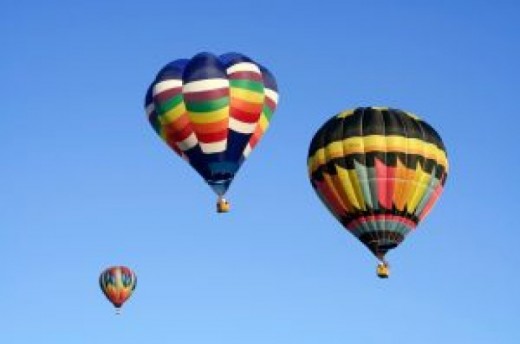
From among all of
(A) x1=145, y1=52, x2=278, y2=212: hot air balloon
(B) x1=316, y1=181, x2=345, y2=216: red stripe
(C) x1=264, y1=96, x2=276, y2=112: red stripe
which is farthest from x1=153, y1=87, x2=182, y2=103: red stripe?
(B) x1=316, y1=181, x2=345, y2=216: red stripe

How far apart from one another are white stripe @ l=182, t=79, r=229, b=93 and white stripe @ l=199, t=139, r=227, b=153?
6.43ft

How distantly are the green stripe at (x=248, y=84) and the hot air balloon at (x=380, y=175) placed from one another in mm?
3670

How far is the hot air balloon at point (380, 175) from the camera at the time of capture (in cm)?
4200

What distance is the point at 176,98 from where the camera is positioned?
44.9 meters

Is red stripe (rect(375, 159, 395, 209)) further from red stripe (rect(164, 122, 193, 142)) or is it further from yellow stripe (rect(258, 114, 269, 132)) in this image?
red stripe (rect(164, 122, 193, 142))

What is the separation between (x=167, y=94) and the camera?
4506 cm

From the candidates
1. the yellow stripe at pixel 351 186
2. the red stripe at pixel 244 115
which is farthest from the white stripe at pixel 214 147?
the yellow stripe at pixel 351 186

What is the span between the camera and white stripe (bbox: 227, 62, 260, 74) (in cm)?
4528

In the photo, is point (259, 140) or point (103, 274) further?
point (103, 274)

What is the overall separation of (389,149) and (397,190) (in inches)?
56.0

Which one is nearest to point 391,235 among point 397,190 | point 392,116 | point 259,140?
point 397,190

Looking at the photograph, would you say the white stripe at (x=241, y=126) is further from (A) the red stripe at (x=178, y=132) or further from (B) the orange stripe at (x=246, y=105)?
(A) the red stripe at (x=178, y=132)

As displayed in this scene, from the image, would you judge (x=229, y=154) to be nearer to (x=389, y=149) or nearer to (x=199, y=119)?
(x=199, y=119)

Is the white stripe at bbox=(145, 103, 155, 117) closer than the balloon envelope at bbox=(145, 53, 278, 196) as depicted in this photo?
No
